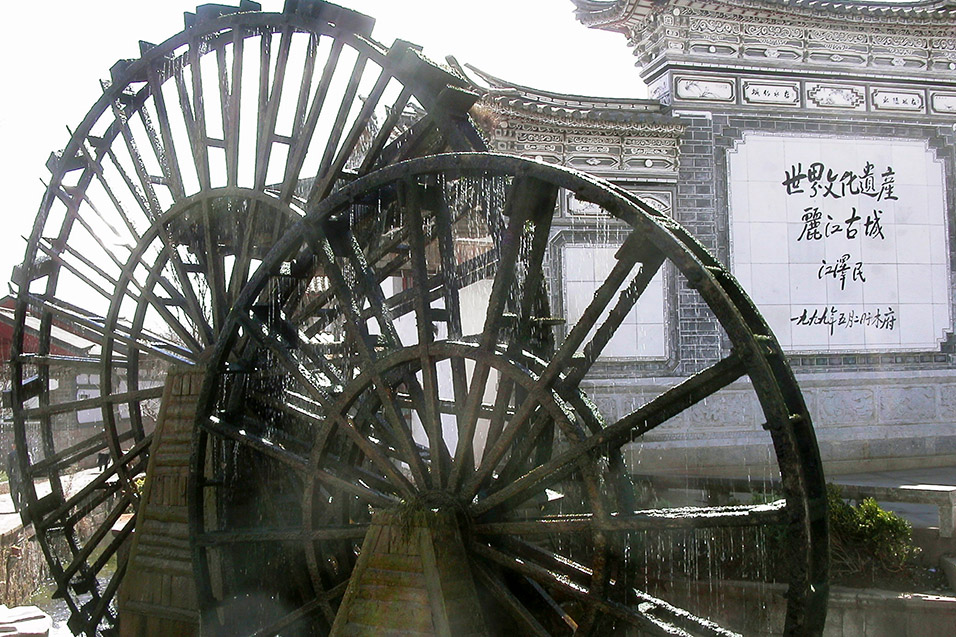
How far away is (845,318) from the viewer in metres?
12.2

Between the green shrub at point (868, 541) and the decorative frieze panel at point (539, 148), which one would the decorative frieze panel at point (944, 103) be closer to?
the decorative frieze panel at point (539, 148)

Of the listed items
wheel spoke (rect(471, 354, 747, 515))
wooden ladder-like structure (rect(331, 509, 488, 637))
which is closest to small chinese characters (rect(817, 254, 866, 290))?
wheel spoke (rect(471, 354, 747, 515))

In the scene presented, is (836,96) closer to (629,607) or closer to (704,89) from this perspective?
(704,89)

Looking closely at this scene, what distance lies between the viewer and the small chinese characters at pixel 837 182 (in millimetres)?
12227

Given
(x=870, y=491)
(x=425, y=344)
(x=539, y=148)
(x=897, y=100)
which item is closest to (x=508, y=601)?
(x=425, y=344)

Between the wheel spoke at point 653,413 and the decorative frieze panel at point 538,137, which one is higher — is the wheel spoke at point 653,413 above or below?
below

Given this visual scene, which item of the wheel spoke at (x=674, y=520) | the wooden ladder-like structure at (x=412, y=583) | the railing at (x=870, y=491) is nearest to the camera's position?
the wheel spoke at (x=674, y=520)

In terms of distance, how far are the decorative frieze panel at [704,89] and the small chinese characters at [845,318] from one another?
2.87 m

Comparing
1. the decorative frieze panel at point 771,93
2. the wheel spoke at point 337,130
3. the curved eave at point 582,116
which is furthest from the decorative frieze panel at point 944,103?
the wheel spoke at point 337,130

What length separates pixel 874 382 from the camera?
40.3ft

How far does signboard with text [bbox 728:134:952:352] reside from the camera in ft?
39.4

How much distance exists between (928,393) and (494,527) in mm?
9450

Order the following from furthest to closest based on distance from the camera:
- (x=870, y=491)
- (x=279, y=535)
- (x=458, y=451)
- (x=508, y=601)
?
(x=870, y=491)
(x=279, y=535)
(x=458, y=451)
(x=508, y=601)

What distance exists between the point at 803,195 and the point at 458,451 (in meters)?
8.54
